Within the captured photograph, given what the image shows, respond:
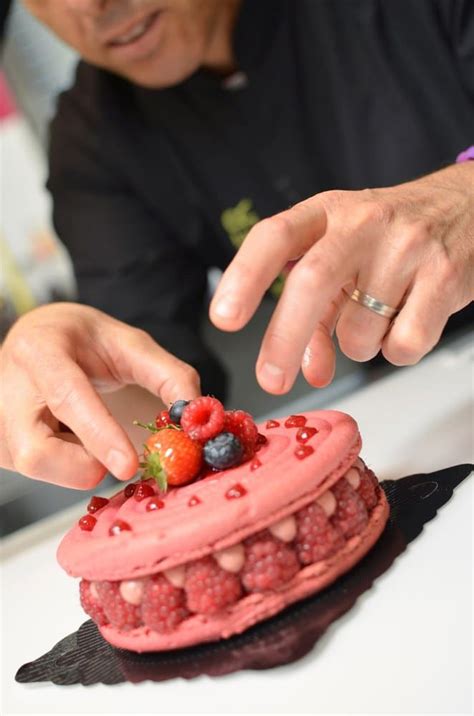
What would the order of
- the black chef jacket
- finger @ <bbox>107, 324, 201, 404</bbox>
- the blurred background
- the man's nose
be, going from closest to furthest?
finger @ <bbox>107, 324, 201, 404</bbox>
the man's nose
the black chef jacket
the blurred background

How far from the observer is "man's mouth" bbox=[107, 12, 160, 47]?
1.77 meters

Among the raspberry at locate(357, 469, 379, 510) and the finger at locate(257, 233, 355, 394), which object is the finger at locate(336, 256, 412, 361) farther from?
the raspberry at locate(357, 469, 379, 510)

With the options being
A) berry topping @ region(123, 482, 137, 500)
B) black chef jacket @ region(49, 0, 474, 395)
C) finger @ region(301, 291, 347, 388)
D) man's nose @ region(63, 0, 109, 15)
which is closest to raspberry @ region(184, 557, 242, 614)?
berry topping @ region(123, 482, 137, 500)

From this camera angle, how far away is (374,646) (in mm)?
941

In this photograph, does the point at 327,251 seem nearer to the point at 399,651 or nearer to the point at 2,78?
the point at 399,651

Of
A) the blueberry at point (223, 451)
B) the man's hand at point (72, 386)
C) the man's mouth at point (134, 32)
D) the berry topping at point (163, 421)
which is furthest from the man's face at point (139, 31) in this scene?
Result: the blueberry at point (223, 451)

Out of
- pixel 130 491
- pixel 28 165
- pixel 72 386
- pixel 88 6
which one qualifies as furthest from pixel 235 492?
pixel 28 165

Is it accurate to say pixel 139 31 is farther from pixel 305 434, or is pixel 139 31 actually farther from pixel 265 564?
pixel 265 564

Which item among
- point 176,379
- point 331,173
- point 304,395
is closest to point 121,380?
point 176,379

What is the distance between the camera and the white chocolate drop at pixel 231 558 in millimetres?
1041

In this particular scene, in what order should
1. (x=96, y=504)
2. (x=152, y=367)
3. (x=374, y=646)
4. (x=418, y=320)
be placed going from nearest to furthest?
(x=374, y=646), (x=418, y=320), (x=96, y=504), (x=152, y=367)

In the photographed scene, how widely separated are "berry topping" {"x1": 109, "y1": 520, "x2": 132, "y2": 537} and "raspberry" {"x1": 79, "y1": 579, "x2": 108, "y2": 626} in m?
0.12

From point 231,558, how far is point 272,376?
254 millimetres

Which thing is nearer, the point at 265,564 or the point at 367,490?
the point at 265,564
